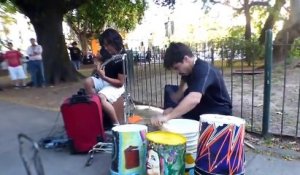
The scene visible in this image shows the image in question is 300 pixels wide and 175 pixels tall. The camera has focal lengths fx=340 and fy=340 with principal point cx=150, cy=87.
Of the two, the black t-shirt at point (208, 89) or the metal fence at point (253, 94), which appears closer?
the black t-shirt at point (208, 89)

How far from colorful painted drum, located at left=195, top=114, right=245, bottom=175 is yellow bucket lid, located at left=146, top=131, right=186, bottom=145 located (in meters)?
0.19

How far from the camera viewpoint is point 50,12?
11.4 meters

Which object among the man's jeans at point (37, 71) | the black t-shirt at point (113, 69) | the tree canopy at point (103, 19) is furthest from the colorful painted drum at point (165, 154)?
the tree canopy at point (103, 19)

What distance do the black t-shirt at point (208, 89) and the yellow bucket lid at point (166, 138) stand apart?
1.64ft

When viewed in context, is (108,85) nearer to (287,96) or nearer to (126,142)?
(126,142)

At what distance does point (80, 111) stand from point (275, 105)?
4.52 metres

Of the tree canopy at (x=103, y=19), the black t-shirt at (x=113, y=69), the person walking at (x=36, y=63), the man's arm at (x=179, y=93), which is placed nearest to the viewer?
the man's arm at (x=179, y=93)

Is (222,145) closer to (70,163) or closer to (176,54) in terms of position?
(176,54)

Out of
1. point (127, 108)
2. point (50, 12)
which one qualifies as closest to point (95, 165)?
point (127, 108)

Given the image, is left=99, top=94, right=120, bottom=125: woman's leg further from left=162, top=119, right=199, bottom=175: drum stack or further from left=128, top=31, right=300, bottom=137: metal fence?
left=162, top=119, right=199, bottom=175: drum stack

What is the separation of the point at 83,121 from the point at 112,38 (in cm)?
118

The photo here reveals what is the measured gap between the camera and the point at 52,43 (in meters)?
11.6

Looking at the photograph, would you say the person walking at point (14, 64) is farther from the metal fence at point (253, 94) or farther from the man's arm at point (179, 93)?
the man's arm at point (179, 93)

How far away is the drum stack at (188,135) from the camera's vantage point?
→ 9.88 ft
